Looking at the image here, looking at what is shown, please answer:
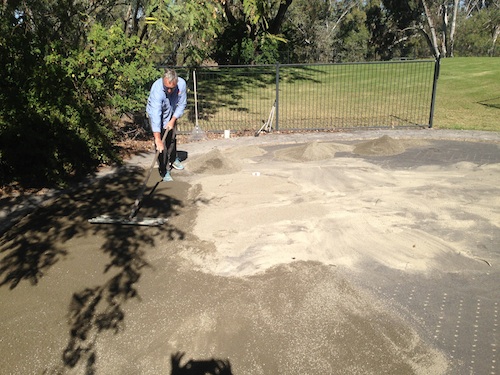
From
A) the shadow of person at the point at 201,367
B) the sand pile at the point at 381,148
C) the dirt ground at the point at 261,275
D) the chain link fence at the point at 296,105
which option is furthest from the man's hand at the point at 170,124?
the shadow of person at the point at 201,367

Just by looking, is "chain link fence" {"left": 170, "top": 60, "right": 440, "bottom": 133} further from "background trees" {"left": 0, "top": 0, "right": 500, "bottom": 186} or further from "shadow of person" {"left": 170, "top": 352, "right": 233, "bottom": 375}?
"shadow of person" {"left": 170, "top": 352, "right": 233, "bottom": 375}

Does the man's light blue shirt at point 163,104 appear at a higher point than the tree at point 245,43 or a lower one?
lower

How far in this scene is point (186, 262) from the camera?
4781mm

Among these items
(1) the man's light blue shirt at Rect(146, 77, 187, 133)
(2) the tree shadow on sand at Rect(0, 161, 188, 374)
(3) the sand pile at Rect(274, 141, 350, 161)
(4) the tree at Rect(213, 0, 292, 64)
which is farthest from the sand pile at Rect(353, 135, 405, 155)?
(4) the tree at Rect(213, 0, 292, 64)

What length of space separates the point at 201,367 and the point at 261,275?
1363mm

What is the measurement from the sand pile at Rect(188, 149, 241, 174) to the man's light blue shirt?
1.00 m

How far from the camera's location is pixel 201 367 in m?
3.29

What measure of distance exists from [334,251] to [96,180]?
4.30 m

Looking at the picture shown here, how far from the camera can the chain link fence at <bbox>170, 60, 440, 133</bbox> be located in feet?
38.6

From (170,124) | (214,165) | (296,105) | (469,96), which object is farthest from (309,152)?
(469,96)

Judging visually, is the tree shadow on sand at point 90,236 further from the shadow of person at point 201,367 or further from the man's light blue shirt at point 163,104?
the man's light blue shirt at point 163,104

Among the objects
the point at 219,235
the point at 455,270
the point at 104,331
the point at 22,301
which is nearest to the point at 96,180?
the point at 219,235

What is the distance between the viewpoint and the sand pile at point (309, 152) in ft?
27.7

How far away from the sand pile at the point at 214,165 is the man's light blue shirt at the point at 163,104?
1004 millimetres
